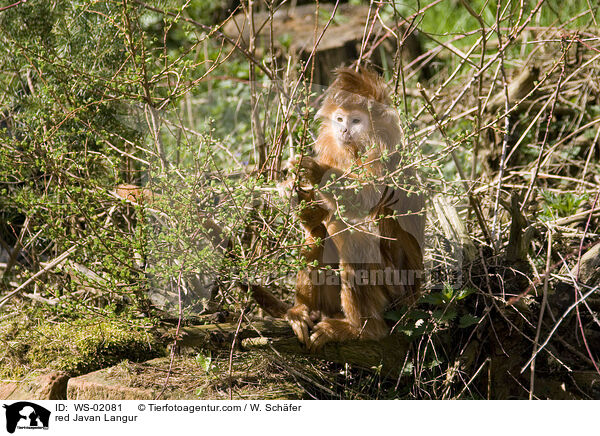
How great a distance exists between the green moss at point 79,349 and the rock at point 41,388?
9 cm

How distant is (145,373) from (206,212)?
995 mm

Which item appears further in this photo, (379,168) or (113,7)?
(113,7)

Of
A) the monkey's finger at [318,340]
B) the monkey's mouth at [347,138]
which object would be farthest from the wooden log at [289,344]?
the monkey's mouth at [347,138]

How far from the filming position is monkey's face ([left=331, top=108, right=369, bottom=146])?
4008 millimetres

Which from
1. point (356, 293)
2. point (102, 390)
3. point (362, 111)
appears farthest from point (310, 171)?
point (102, 390)

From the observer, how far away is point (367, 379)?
3.75 meters

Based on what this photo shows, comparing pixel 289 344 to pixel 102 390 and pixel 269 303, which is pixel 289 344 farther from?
pixel 102 390

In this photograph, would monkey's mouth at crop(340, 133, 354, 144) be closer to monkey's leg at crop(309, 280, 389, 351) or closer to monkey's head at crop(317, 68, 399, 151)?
monkey's head at crop(317, 68, 399, 151)

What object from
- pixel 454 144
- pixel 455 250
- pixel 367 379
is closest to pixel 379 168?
pixel 454 144

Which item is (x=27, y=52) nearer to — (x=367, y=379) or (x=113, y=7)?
(x=113, y=7)

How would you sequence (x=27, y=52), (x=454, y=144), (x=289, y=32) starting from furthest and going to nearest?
1. (x=289, y=32)
2. (x=27, y=52)
3. (x=454, y=144)

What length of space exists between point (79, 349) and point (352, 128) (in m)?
2.20

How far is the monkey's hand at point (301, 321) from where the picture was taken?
3.74 metres
